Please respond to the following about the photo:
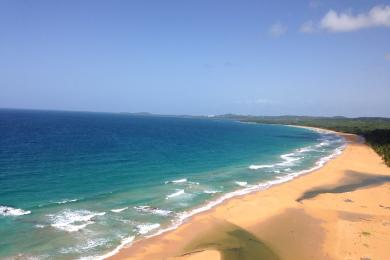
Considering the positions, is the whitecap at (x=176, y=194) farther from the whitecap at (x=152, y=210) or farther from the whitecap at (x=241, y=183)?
the whitecap at (x=241, y=183)

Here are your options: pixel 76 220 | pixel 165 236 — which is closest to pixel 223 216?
pixel 165 236

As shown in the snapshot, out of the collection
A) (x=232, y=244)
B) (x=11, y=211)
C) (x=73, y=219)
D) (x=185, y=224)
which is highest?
(x=11, y=211)

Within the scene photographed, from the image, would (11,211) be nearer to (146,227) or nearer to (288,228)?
(146,227)

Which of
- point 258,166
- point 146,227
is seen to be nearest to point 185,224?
point 146,227

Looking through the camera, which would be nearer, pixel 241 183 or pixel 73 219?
pixel 73 219

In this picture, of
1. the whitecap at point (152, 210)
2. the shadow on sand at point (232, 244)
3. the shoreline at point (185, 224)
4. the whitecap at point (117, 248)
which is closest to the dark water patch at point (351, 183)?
the shoreline at point (185, 224)

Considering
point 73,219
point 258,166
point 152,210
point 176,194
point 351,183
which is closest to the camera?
point 73,219
